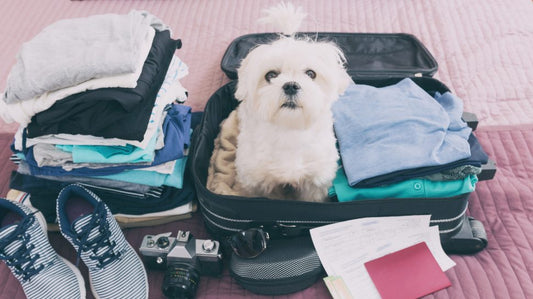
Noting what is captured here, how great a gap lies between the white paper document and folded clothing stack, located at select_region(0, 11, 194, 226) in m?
0.48

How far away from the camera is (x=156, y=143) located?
1.02 m

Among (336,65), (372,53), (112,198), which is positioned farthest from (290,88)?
(372,53)

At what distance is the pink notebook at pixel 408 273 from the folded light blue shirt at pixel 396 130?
0.24m

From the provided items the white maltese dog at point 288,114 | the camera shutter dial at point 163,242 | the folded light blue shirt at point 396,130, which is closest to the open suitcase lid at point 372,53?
the folded light blue shirt at point 396,130

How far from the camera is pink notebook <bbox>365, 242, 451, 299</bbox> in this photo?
91 centimetres

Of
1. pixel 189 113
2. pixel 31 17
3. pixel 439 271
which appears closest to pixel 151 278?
pixel 189 113

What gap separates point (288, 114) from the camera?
0.90 meters

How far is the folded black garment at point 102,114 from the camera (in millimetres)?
863

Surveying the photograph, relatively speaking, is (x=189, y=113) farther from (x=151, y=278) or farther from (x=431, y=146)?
(x=431, y=146)

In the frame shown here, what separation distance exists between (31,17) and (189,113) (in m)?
1.35

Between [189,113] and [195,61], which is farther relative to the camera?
[195,61]

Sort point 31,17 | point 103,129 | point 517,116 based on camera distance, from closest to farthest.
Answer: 1. point 103,129
2. point 517,116
3. point 31,17

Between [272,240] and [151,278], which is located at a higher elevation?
[272,240]

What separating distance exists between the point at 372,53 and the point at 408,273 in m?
1.04
